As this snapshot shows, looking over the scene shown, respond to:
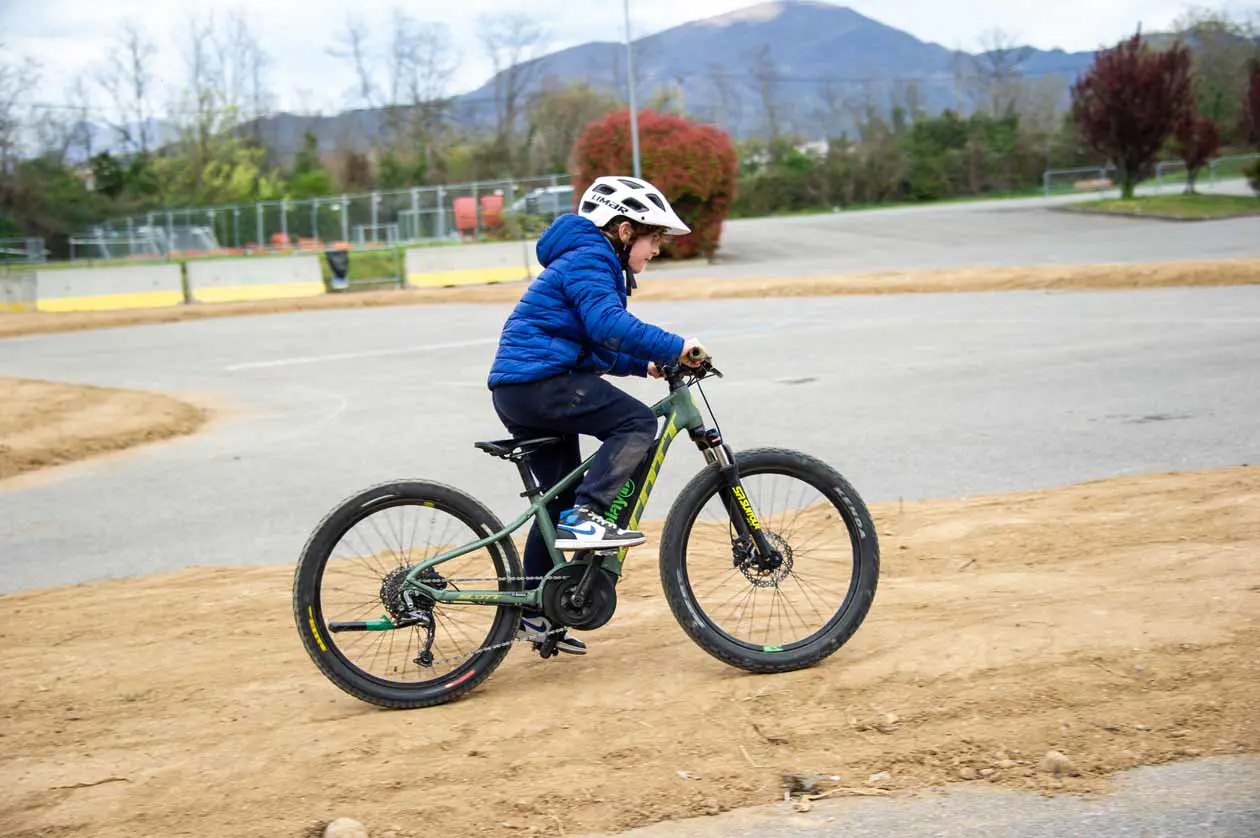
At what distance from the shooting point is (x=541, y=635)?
5641mm

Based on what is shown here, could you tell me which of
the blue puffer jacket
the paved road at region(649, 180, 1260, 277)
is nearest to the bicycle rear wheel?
the blue puffer jacket

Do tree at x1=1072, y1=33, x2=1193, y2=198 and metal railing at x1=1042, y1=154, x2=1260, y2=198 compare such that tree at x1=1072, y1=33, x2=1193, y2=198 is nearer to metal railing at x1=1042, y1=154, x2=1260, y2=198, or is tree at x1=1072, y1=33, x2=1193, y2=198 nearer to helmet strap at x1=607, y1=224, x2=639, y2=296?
metal railing at x1=1042, y1=154, x2=1260, y2=198

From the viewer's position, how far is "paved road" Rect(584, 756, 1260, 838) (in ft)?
13.2

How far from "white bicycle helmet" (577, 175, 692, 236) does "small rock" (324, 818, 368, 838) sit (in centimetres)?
234

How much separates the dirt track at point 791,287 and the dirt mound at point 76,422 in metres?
13.6

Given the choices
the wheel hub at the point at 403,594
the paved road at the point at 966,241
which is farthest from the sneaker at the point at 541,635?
the paved road at the point at 966,241

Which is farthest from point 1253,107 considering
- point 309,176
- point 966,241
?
point 309,176

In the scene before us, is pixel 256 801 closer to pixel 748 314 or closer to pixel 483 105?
pixel 748 314

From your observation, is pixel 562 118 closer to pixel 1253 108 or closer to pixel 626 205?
pixel 1253 108

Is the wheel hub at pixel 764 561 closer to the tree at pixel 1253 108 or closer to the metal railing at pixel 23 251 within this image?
the tree at pixel 1253 108

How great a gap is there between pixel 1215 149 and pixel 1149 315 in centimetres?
3396

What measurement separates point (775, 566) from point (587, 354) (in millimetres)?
1093

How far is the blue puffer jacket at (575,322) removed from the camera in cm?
529

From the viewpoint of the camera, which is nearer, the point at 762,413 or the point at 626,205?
the point at 626,205
